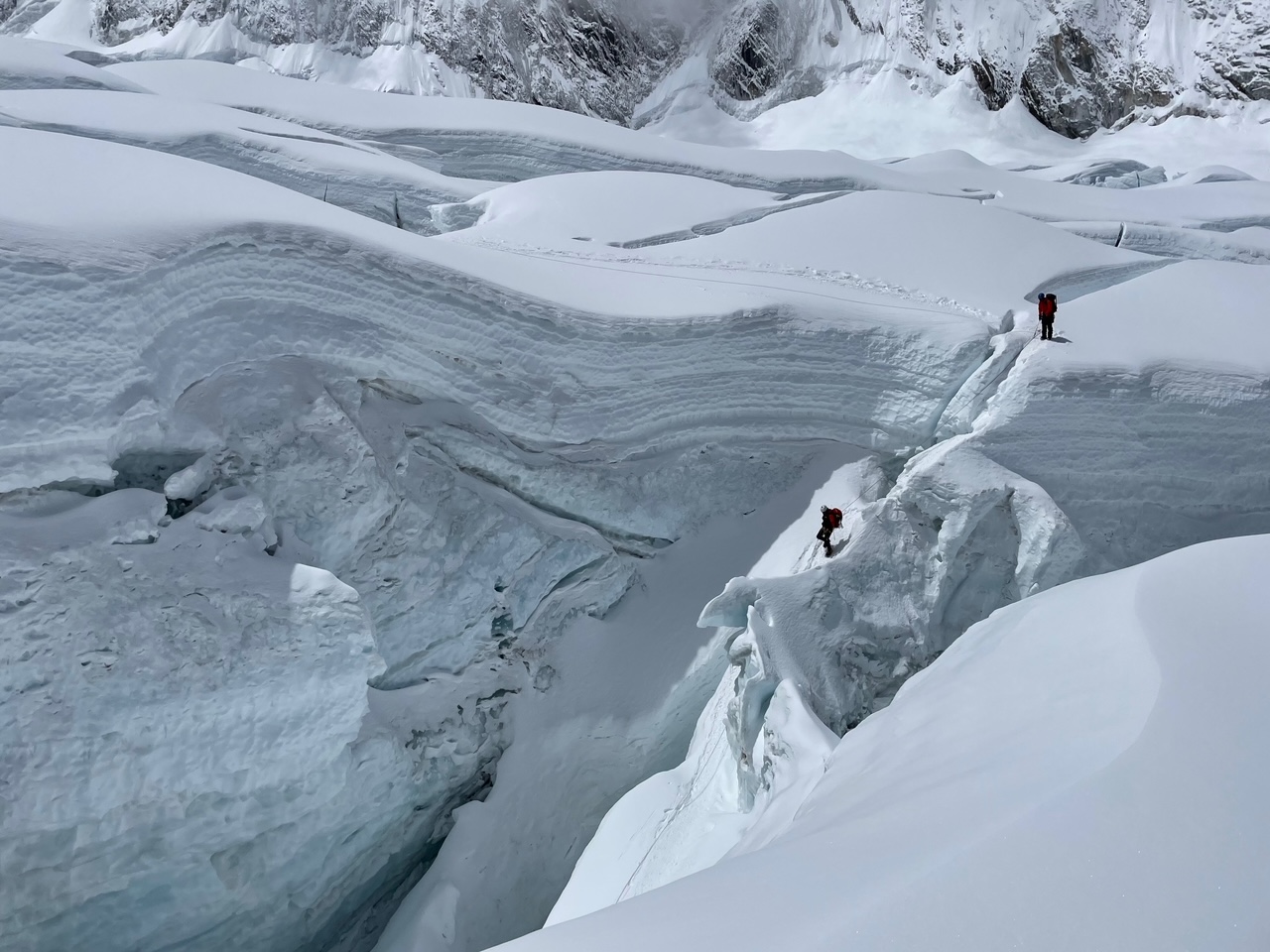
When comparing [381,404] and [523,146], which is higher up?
[523,146]

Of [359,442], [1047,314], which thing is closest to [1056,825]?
[359,442]

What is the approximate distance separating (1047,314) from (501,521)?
3.95 meters

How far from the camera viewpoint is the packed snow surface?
393cm

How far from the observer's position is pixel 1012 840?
2.28m

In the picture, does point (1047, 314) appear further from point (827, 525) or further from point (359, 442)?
point (359, 442)

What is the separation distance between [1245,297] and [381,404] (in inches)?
256

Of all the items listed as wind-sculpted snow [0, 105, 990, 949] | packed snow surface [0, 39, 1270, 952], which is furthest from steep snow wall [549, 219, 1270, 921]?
wind-sculpted snow [0, 105, 990, 949]

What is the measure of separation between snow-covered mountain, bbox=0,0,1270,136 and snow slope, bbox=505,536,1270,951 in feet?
85.8

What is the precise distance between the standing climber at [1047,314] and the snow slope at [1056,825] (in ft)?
9.32

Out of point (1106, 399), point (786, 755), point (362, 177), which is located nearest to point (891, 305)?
point (1106, 399)

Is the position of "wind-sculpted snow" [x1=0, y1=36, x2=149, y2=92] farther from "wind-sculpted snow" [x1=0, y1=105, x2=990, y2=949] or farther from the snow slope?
the snow slope

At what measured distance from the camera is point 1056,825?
2307mm

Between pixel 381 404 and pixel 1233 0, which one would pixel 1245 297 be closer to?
pixel 381 404

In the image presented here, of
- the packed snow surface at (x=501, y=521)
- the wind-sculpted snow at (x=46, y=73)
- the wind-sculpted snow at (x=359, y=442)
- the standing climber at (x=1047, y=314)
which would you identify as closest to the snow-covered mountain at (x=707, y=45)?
the wind-sculpted snow at (x=46, y=73)
